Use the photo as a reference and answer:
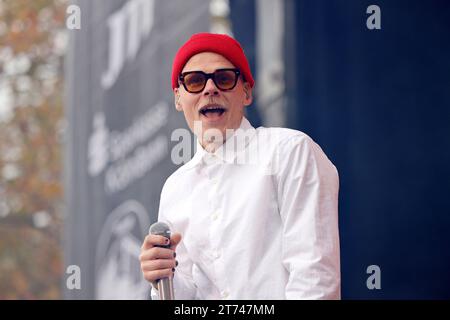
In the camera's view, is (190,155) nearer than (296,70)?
Yes

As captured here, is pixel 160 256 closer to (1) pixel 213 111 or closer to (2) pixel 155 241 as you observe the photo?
(2) pixel 155 241

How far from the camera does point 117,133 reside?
14.6ft

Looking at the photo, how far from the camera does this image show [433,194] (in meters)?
4.84

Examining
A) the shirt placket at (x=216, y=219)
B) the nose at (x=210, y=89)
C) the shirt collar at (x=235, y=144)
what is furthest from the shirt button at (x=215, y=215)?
the nose at (x=210, y=89)

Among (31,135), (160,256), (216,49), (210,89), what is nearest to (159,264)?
(160,256)

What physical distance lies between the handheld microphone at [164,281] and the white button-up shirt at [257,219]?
108mm

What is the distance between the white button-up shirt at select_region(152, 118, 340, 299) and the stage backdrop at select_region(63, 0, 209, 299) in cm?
156

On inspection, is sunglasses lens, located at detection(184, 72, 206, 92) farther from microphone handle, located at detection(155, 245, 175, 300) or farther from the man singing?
microphone handle, located at detection(155, 245, 175, 300)

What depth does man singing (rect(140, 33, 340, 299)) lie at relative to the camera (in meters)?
2.26

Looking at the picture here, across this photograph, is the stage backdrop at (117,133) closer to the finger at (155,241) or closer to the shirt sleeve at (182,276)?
the shirt sleeve at (182,276)

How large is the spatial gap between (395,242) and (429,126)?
0.60 metres
